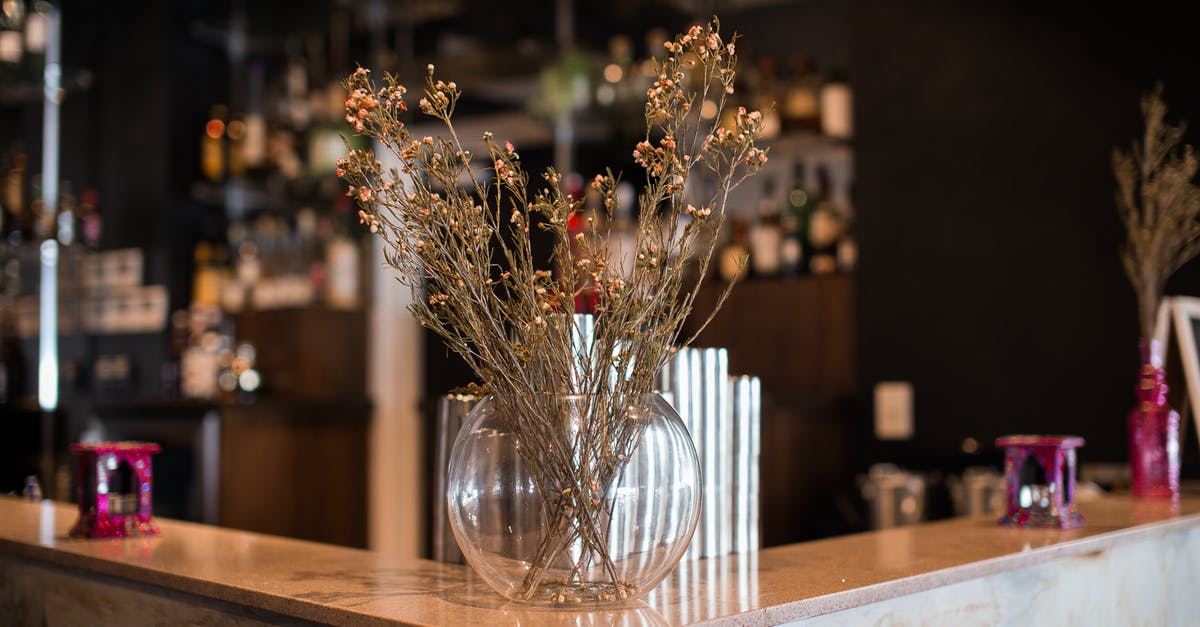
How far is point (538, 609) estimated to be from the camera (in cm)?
125

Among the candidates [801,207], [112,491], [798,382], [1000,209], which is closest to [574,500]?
[112,491]

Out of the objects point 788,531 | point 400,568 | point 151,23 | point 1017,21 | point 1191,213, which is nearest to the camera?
point 400,568

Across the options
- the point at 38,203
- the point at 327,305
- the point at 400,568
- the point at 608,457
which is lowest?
the point at 400,568

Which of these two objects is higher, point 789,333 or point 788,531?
point 789,333

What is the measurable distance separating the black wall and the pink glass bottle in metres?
0.35

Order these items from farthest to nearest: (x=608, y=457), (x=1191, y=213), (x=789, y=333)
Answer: (x=789, y=333) < (x=1191, y=213) < (x=608, y=457)

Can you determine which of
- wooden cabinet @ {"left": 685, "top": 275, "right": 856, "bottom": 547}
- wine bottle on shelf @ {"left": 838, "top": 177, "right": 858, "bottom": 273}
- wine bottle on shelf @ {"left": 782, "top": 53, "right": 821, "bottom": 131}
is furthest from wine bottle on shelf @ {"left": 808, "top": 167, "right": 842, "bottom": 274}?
wine bottle on shelf @ {"left": 782, "top": 53, "right": 821, "bottom": 131}

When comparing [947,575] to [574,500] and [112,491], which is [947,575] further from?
[112,491]

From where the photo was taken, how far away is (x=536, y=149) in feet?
15.0

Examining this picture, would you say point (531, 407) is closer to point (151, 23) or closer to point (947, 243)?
point (947, 243)

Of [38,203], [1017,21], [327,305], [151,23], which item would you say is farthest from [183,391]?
[1017,21]

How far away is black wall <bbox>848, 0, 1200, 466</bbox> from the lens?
117 inches

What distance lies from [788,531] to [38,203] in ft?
10.4

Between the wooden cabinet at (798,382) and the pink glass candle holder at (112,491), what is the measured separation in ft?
5.96
